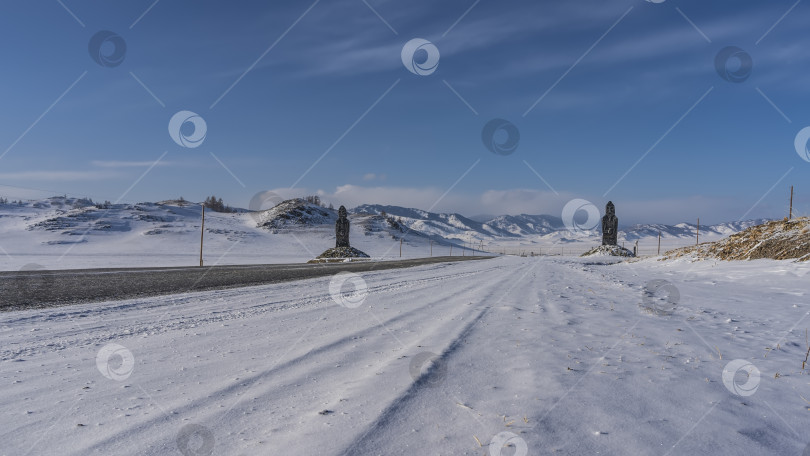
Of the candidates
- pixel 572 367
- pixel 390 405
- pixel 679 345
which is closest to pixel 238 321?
pixel 390 405

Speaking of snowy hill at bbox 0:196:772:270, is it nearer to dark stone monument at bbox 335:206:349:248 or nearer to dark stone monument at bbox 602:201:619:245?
dark stone monument at bbox 335:206:349:248

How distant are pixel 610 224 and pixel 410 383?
4895 centimetres

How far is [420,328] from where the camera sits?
6.29m

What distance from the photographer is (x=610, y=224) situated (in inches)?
1859

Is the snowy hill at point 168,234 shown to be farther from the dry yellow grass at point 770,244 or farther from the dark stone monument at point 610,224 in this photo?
the dry yellow grass at point 770,244

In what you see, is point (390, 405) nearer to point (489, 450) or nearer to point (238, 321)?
point (489, 450)

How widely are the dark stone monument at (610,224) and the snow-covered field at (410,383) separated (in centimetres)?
4198

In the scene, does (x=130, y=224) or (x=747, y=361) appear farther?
(x=130, y=224)

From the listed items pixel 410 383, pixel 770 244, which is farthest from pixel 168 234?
pixel 410 383

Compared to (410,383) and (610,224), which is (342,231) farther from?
(410,383)

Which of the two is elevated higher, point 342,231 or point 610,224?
point 610,224

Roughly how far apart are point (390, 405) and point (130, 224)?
3349 inches

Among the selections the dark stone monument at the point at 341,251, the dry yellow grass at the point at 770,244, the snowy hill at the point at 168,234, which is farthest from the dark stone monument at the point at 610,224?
the snowy hill at the point at 168,234

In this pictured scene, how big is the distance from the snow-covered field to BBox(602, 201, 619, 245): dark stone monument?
138ft
